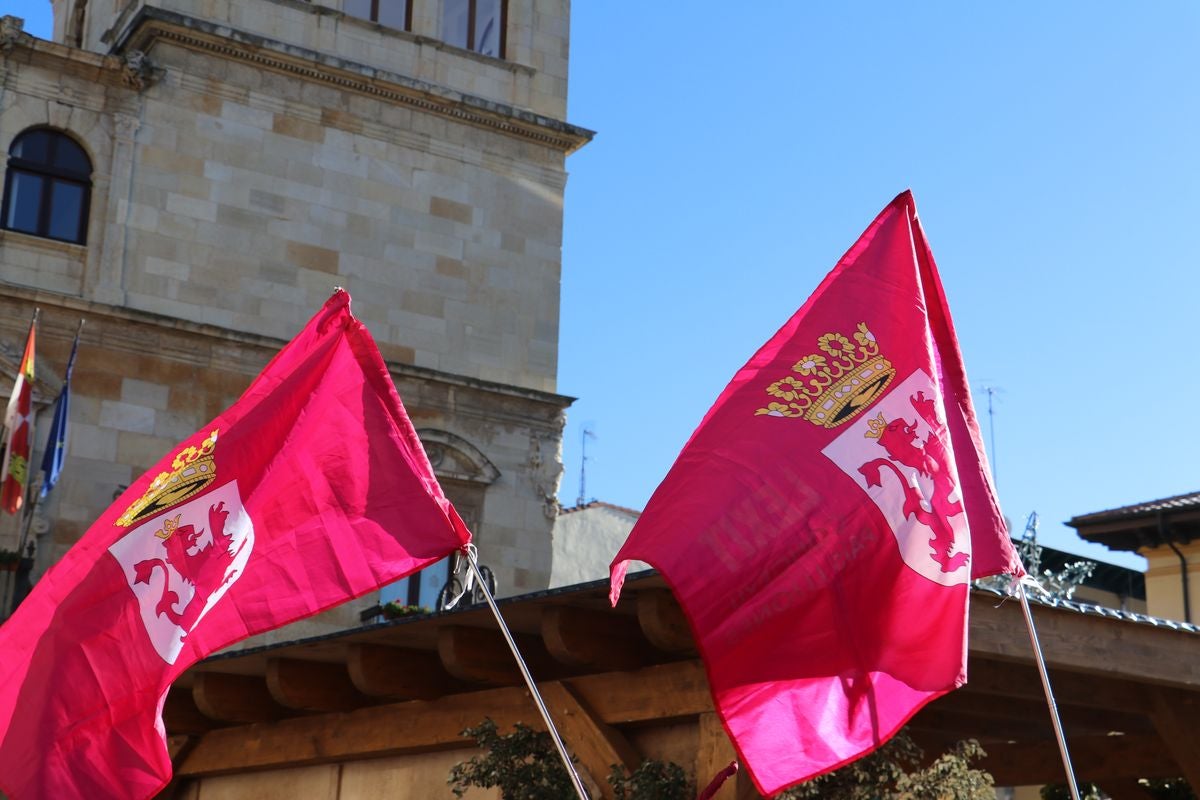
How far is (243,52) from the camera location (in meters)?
26.0

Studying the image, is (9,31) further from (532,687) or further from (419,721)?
(532,687)

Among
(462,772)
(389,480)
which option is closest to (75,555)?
(389,480)

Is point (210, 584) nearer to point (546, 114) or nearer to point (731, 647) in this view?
point (731, 647)

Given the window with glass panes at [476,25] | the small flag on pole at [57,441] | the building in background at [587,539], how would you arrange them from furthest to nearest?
the building in background at [587,539] → the window with glass panes at [476,25] → the small flag on pole at [57,441]

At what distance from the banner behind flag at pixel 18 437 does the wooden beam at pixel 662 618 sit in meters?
13.7

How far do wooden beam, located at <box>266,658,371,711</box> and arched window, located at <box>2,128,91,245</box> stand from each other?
1266 centimetres

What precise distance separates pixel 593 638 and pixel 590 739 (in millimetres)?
809

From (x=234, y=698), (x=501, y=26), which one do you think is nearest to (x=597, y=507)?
(x=501, y=26)

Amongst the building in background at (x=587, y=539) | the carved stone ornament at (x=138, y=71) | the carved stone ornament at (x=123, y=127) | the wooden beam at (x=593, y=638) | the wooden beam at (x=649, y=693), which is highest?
the carved stone ornament at (x=138, y=71)

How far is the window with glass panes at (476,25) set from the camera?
2855 centimetres

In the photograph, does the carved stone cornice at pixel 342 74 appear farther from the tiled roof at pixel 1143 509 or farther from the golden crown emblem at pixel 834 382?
the golden crown emblem at pixel 834 382

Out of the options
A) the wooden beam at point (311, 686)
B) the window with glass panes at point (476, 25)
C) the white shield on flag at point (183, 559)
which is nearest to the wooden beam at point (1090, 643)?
the white shield on flag at point (183, 559)

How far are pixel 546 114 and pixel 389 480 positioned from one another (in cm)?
2043

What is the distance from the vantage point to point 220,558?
898cm
